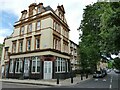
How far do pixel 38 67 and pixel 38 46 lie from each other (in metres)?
3.49

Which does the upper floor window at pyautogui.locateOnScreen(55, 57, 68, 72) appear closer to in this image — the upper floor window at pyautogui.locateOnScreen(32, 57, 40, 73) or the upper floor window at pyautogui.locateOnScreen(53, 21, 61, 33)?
the upper floor window at pyautogui.locateOnScreen(32, 57, 40, 73)

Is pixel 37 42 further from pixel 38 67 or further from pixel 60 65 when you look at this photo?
pixel 60 65

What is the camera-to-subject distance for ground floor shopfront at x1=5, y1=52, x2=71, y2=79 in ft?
86.7

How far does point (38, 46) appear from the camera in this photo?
1112 inches

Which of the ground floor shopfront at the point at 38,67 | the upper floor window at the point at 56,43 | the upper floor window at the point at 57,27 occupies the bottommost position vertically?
the ground floor shopfront at the point at 38,67

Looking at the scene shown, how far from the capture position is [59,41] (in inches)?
1205

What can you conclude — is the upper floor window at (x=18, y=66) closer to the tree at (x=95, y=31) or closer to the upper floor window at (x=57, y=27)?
the upper floor window at (x=57, y=27)

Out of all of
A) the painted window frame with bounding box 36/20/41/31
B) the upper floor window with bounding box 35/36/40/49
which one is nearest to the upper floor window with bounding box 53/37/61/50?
the upper floor window with bounding box 35/36/40/49

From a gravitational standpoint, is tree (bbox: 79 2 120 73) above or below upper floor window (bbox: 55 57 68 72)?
above

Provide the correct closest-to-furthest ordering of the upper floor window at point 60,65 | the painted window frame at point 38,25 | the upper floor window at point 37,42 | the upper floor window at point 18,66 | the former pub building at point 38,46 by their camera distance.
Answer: the former pub building at point 38,46
the upper floor window at point 37,42
the upper floor window at point 60,65
the painted window frame at point 38,25
the upper floor window at point 18,66

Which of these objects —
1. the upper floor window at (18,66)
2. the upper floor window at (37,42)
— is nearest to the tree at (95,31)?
the upper floor window at (37,42)

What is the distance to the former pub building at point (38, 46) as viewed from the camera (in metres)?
26.6

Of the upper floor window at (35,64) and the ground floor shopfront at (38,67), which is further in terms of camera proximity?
the upper floor window at (35,64)

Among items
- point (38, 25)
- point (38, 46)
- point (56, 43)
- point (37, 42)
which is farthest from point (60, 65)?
point (38, 25)
